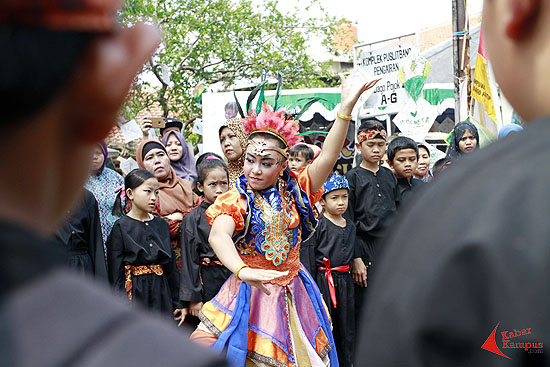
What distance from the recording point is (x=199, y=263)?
212 inches

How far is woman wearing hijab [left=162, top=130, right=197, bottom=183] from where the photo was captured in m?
6.85

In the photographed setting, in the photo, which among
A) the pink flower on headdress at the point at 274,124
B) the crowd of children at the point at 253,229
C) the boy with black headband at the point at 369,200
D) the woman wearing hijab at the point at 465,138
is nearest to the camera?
the pink flower on headdress at the point at 274,124

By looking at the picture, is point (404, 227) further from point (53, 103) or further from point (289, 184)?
point (289, 184)

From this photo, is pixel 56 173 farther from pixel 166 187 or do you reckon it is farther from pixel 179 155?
pixel 179 155

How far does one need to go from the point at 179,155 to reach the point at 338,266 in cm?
220

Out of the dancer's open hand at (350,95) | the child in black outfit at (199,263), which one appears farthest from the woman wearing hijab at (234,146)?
the dancer's open hand at (350,95)

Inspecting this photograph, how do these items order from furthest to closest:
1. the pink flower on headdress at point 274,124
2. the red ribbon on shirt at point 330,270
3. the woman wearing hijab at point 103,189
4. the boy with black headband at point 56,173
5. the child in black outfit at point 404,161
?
the child in black outfit at point 404,161
the red ribbon on shirt at point 330,270
the woman wearing hijab at point 103,189
the pink flower on headdress at point 274,124
the boy with black headband at point 56,173

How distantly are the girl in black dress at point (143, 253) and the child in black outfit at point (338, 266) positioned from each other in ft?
4.58

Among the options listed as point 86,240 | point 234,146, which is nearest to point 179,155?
point 234,146

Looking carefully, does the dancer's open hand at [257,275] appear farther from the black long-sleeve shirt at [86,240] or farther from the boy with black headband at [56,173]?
the boy with black headband at [56,173]

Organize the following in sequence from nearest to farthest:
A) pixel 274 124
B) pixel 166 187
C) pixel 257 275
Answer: pixel 257 275
pixel 274 124
pixel 166 187

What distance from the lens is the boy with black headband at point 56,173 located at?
1.95 feet

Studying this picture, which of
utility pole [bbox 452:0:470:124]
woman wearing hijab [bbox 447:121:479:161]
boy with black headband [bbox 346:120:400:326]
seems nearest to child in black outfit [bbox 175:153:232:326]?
boy with black headband [bbox 346:120:400:326]

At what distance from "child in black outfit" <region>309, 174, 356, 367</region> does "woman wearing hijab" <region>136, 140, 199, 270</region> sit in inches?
49.3
